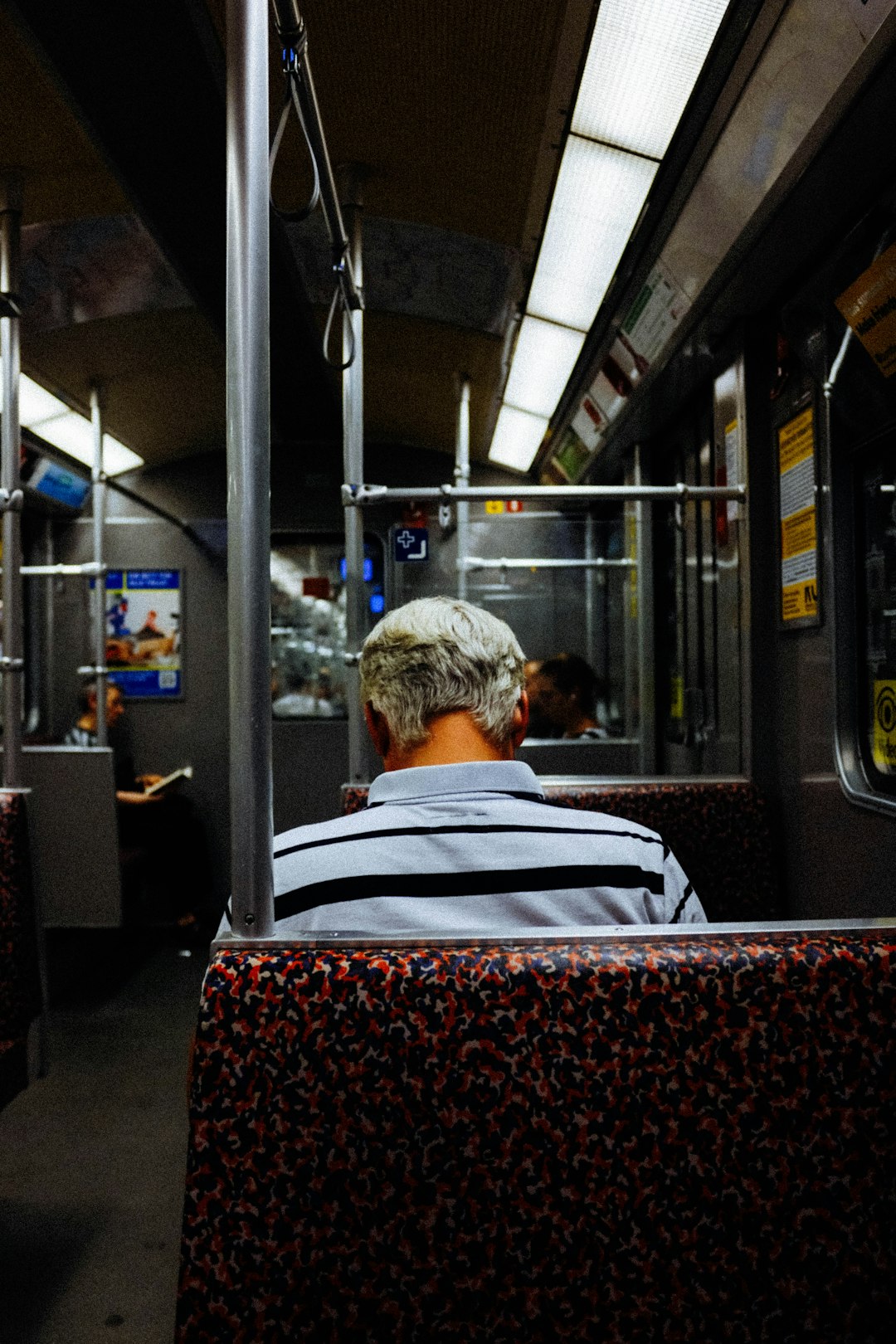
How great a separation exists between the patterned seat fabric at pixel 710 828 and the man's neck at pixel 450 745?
43.6 inches

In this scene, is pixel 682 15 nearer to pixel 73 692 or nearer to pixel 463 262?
pixel 463 262

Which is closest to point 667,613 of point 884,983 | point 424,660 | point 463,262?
point 463,262

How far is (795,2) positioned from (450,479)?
4.25m

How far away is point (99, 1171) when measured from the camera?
2705 millimetres

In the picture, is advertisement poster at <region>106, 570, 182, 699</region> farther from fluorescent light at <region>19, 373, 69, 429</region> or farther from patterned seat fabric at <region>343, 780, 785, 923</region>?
patterned seat fabric at <region>343, 780, 785, 923</region>

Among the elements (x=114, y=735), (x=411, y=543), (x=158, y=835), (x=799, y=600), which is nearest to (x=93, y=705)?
(x=114, y=735)

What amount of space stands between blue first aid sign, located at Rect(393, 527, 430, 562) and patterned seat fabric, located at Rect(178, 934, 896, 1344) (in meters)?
2.25

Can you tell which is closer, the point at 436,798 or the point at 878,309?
the point at 436,798

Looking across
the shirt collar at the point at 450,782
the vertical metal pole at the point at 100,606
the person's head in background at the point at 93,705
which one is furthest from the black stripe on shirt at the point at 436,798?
the person's head in background at the point at 93,705

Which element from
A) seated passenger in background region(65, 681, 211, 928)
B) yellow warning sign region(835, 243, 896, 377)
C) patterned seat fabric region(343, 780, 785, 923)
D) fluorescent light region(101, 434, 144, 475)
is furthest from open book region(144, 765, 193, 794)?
yellow warning sign region(835, 243, 896, 377)

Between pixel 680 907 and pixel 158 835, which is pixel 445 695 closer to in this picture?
pixel 680 907

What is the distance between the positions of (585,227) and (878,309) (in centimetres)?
113

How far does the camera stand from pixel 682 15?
73.0 inches

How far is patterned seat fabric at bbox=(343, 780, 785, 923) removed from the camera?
247 centimetres
